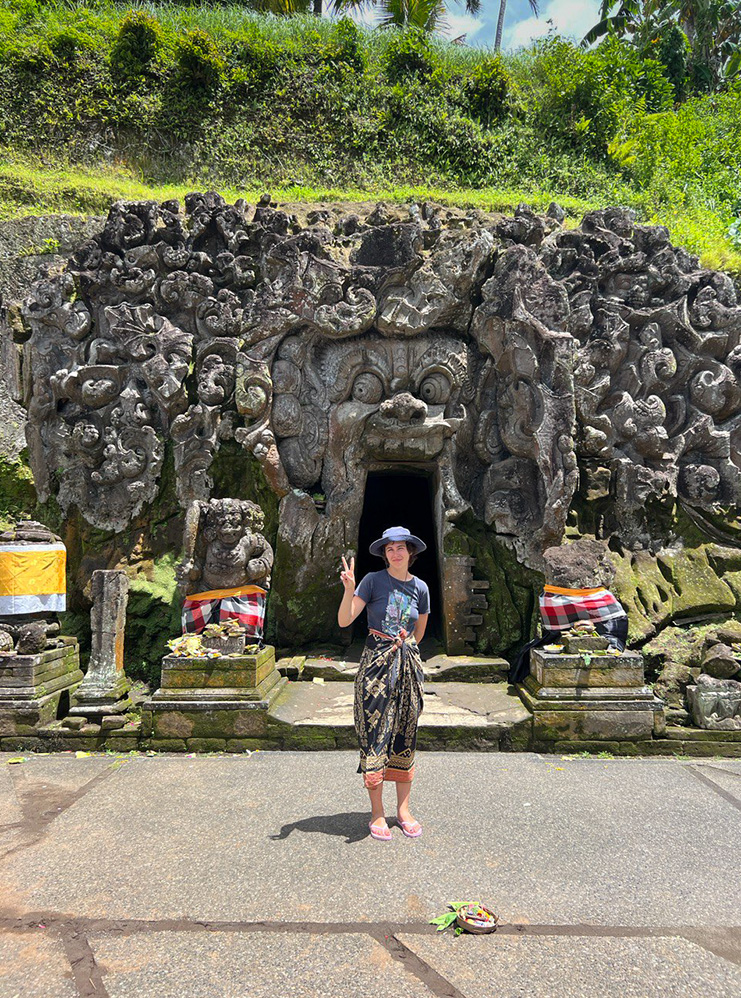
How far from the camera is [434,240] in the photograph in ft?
27.6

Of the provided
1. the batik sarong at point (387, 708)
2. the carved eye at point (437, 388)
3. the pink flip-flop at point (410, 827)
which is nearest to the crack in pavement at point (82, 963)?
the batik sarong at point (387, 708)

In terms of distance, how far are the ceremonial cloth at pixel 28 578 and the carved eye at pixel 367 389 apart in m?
3.93

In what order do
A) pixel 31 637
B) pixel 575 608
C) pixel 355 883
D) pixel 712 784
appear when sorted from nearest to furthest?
pixel 355 883 < pixel 712 784 < pixel 31 637 < pixel 575 608

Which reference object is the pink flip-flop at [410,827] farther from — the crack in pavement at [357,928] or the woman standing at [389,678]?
the crack in pavement at [357,928]

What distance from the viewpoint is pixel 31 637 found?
617 cm

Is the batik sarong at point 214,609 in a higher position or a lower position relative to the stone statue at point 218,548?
lower

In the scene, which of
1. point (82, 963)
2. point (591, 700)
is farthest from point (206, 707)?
point (591, 700)

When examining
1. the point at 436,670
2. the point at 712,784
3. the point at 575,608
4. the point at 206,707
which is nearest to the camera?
the point at 712,784

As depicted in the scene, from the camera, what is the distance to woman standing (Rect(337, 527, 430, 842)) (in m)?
3.80

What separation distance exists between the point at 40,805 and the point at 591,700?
15.0ft

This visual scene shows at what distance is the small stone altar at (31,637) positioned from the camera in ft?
19.5

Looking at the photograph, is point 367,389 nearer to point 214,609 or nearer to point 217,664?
point 214,609

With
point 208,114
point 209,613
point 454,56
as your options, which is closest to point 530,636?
point 209,613

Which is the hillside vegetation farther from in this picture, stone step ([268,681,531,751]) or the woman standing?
the woman standing
